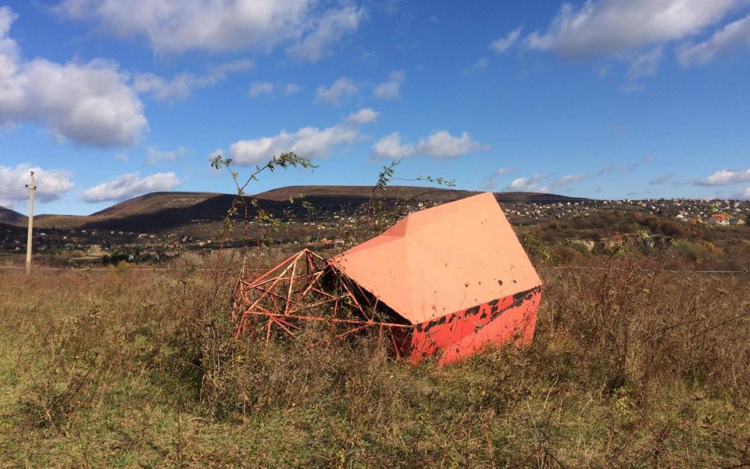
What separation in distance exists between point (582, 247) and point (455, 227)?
986 cm

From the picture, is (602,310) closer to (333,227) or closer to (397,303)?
(397,303)

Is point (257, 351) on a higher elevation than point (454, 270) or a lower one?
lower

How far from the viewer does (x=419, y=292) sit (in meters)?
5.03

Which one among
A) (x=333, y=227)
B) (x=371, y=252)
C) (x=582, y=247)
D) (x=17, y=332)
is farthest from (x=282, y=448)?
(x=582, y=247)

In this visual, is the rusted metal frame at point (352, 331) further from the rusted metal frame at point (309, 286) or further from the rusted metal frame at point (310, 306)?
the rusted metal frame at point (309, 286)

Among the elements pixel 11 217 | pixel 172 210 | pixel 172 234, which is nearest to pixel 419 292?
pixel 172 234

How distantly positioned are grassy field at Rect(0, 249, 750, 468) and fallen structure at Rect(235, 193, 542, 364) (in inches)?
9.6

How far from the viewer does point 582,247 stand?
14477mm

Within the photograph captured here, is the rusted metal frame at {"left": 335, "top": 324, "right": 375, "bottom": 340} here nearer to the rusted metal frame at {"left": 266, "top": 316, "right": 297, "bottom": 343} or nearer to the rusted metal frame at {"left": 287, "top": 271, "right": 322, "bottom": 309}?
the rusted metal frame at {"left": 266, "top": 316, "right": 297, "bottom": 343}

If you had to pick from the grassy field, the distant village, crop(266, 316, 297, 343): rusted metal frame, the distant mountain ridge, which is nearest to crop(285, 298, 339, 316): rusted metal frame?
crop(266, 316, 297, 343): rusted metal frame

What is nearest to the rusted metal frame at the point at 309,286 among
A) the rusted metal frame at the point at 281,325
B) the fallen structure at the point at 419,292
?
the fallen structure at the point at 419,292

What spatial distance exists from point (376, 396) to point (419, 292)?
4.09 feet

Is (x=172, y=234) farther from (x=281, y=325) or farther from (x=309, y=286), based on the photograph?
(x=281, y=325)

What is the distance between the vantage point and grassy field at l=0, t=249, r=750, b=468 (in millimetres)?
3383
